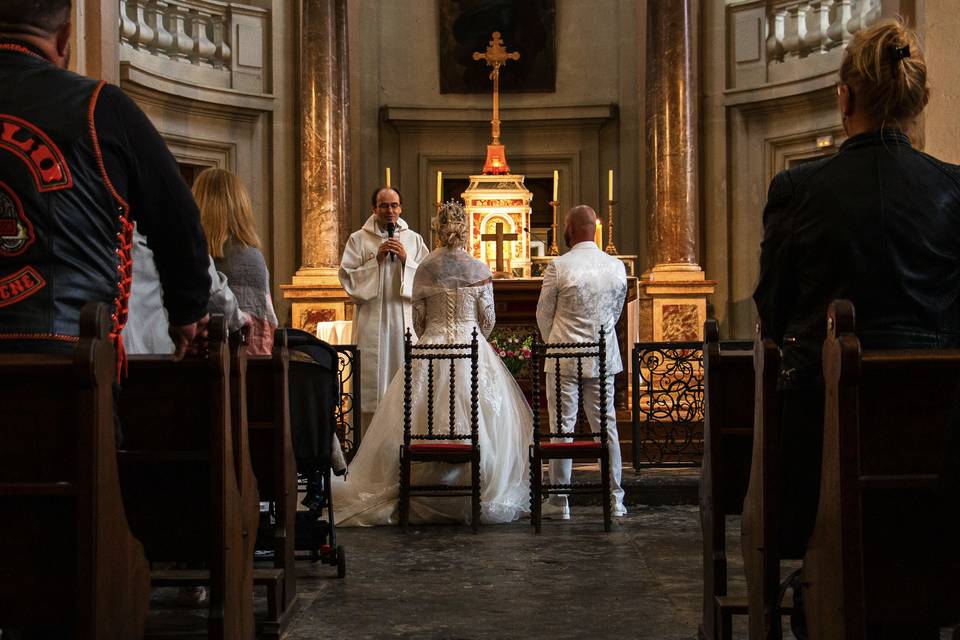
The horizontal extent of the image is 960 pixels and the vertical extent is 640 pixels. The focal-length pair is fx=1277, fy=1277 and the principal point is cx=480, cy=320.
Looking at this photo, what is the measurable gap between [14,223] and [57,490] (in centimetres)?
57

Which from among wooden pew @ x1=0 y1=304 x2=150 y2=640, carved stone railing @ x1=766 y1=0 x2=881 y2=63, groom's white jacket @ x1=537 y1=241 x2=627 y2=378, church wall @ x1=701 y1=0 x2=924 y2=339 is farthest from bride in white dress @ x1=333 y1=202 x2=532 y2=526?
carved stone railing @ x1=766 y1=0 x2=881 y2=63

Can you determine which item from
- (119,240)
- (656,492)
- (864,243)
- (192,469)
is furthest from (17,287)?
(656,492)

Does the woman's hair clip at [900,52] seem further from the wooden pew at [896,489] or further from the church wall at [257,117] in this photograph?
the church wall at [257,117]

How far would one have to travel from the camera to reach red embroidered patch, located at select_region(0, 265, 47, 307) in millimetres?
2551

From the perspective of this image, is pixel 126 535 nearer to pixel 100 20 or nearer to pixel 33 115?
pixel 33 115

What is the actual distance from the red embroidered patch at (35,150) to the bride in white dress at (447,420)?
4759 mm

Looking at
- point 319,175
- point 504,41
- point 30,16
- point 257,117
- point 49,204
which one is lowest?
A: point 49,204

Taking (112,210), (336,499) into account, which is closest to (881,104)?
(112,210)

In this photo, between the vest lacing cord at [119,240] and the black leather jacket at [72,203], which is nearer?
the black leather jacket at [72,203]

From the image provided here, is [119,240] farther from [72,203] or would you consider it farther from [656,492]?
[656,492]

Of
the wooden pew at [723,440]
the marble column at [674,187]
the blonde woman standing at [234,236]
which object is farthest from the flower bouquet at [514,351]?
the wooden pew at [723,440]

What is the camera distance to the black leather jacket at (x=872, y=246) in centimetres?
273

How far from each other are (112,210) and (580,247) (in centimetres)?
489

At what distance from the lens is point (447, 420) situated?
736 centimetres
